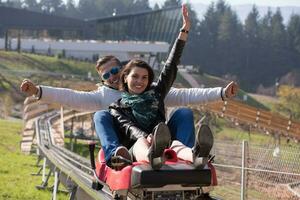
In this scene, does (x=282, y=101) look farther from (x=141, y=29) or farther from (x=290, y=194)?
(x=290, y=194)

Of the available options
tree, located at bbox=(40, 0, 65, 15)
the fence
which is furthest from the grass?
tree, located at bbox=(40, 0, 65, 15)

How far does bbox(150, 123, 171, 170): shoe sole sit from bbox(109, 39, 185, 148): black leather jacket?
0.64 meters

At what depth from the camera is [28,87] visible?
4.68 metres

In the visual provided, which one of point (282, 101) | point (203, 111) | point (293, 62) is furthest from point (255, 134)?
point (293, 62)

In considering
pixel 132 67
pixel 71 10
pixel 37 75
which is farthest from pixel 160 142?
pixel 71 10

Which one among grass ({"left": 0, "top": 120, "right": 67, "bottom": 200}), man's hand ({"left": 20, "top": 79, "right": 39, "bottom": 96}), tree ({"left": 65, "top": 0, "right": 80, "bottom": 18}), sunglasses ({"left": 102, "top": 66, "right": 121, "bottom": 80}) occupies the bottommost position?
grass ({"left": 0, "top": 120, "right": 67, "bottom": 200})

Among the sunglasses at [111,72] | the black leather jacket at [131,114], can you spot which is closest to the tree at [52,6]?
the sunglasses at [111,72]

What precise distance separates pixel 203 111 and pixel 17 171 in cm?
2214

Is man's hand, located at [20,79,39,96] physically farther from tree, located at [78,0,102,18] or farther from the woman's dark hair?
tree, located at [78,0,102,18]

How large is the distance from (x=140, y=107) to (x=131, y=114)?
0.30ft

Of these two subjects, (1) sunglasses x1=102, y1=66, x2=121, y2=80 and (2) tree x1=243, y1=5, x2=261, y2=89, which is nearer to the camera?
(1) sunglasses x1=102, y1=66, x2=121, y2=80

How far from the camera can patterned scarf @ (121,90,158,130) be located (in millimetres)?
4664

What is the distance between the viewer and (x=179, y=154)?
4148mm

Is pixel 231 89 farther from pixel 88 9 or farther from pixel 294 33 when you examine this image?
pixel 88 9
